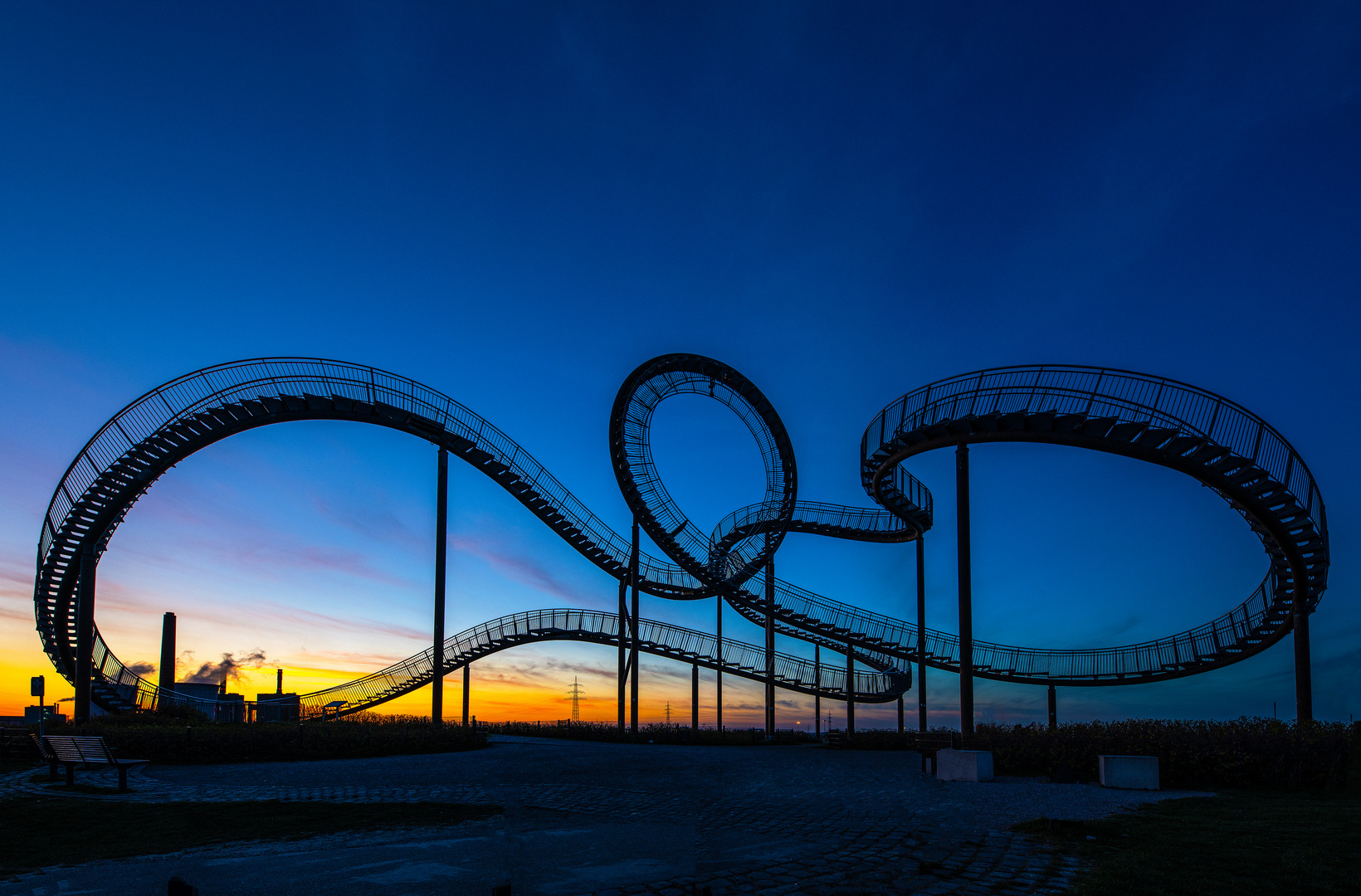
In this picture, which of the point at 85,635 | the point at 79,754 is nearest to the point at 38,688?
the point at 79,754

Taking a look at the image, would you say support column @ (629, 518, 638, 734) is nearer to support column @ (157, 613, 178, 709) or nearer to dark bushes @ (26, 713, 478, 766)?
dark bushes @ (26, 713, 478, 766)

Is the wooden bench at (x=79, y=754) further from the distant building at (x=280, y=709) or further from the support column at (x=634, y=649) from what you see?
the support column at (x=634, y=649)

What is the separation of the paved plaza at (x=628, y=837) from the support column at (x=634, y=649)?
57.2ft

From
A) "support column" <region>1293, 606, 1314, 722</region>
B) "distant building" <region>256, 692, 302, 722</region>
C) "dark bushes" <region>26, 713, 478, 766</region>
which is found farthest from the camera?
"distant building" <region>256, 692, 302, 722</region>

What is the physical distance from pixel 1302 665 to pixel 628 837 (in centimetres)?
2469

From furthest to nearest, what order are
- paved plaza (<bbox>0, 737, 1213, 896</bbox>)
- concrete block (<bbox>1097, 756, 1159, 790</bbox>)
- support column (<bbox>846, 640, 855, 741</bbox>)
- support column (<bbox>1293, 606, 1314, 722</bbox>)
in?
support column (<bbox>846, 640, 855, 741</bbox>)
support column (<bbox>1293, 606, 1314, 722</bbox>)
concrete block (<bbox>1097, 756, 1159, 790</bbox>)
paved plaza (<bbox>0, 737, 1213, 896</bbox>)

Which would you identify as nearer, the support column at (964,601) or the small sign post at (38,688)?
the small sign post at (38,688)

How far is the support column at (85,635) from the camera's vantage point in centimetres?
2609

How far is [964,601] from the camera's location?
23.1 metres

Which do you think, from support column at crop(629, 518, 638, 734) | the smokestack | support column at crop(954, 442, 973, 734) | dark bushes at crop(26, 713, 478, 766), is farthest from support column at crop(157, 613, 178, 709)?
support column at crop(954, 442, 973, 734)

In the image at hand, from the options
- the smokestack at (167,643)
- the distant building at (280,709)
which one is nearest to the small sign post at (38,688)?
the distant building at (280,709)

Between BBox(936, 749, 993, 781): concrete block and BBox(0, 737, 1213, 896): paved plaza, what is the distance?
0.61 meters

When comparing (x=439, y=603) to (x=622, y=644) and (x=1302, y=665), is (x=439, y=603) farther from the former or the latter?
(x=1302, y=665)

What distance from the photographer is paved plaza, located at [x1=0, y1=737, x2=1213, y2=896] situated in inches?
303
